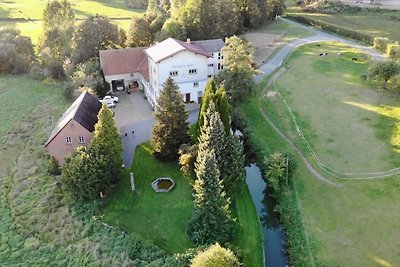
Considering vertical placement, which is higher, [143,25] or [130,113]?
[143,25]

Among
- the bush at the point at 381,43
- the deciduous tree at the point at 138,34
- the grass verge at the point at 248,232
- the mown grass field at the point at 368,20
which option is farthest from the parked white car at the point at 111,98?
the mown grass field at the point at 368,20

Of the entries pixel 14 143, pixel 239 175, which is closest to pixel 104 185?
pixel 239 175

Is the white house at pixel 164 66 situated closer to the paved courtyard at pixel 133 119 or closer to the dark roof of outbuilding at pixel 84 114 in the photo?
the paved courtyard at pixel 133 119

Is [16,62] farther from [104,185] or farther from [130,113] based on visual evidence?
[104,185]

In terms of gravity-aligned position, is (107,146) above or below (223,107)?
below

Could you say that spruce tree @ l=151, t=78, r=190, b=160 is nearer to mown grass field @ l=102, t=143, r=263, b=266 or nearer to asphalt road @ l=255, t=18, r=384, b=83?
Answer: mown grass field @ l=102, t=143, r=263, b=266

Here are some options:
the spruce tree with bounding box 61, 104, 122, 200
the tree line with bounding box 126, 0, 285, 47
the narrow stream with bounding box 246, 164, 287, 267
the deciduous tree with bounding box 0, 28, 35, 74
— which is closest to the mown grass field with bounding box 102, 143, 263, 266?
the narrow stream with bounding box 246, 164, 287, 267

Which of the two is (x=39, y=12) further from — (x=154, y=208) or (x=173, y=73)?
(x=154, y=208)

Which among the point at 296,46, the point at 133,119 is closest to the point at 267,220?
the point at 133,119
